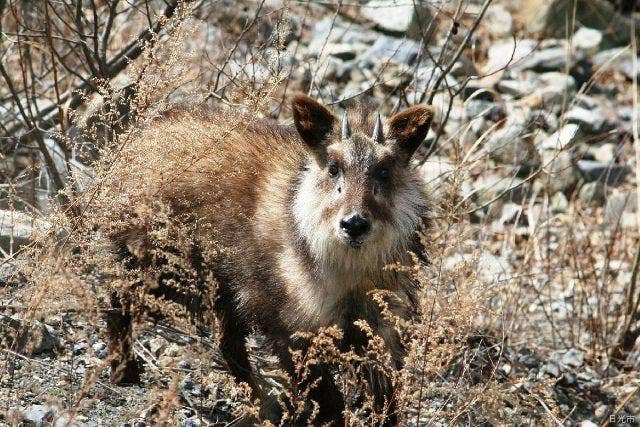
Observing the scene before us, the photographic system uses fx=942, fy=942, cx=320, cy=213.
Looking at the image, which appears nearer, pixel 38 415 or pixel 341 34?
pixel 38 415

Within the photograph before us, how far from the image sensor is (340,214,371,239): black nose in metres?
5.05

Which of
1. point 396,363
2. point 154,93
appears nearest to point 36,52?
point 154,93

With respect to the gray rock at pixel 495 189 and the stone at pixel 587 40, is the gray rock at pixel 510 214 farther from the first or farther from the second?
the stone at pixel 587 40

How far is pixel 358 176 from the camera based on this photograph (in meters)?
5.37

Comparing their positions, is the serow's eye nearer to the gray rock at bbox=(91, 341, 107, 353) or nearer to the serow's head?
the serow's head

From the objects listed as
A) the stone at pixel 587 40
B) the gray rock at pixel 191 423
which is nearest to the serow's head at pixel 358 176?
the gray rock at pixel 191 423

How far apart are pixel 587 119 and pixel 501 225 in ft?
7.42

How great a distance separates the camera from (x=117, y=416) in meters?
5.19

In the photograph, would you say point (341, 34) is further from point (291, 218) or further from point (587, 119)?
point (291, 218)

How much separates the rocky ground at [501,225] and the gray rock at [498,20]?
0.08ft

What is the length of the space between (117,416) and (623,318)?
423cm

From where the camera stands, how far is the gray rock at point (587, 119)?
35.6 ft

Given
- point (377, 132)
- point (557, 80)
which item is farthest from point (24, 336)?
point (557, 80)

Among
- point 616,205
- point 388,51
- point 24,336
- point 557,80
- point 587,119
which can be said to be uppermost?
point 388,51
